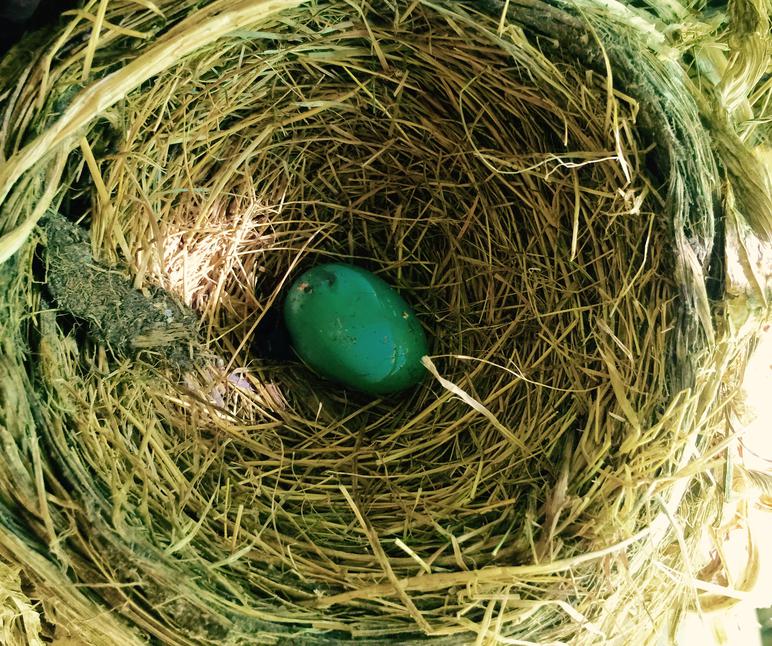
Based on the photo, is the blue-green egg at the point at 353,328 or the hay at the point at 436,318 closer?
the hay at the point at 436,318

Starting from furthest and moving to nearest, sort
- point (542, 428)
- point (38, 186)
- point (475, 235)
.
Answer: point (475, 235), point (542, 428), point (38, 186)

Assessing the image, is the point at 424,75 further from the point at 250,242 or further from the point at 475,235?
the point at 250,242

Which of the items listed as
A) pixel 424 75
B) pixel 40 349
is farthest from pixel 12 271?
pixel 424 75

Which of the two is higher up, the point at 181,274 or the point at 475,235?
the point at 475,235

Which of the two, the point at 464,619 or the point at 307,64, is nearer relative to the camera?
the point at 464,619

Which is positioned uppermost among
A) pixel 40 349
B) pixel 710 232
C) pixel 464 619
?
pixel 710 232

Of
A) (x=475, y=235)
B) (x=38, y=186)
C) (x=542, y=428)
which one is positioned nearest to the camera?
(x=38, y=186)

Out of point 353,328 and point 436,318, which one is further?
point 436,318

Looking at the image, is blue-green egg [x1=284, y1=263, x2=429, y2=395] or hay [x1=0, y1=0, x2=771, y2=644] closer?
hay [x1=0, y1=0, x2=771, y2=644]
